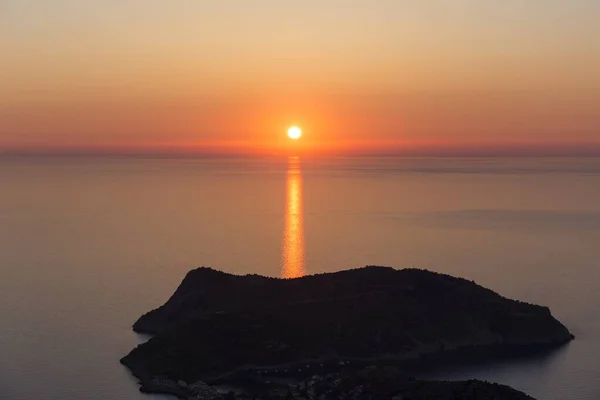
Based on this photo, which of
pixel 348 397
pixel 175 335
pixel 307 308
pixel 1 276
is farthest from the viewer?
pixel 1 276

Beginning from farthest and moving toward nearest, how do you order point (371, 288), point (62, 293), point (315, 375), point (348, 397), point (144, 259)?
point (144, 259) < point (62, 293) < point (371, 288) < point (315, 375) < point (348, 397)

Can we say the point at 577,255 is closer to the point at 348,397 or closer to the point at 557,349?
the point at 557,349

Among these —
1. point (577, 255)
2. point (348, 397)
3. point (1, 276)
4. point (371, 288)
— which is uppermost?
point (577, 255)

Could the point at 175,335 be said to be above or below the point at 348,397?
above

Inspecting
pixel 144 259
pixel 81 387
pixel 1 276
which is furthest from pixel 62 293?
pixel 81 387

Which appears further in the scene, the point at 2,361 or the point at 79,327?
the point at 79,327

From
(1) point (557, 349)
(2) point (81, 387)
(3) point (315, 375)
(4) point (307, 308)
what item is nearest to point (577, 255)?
(1) point (557, 349)
